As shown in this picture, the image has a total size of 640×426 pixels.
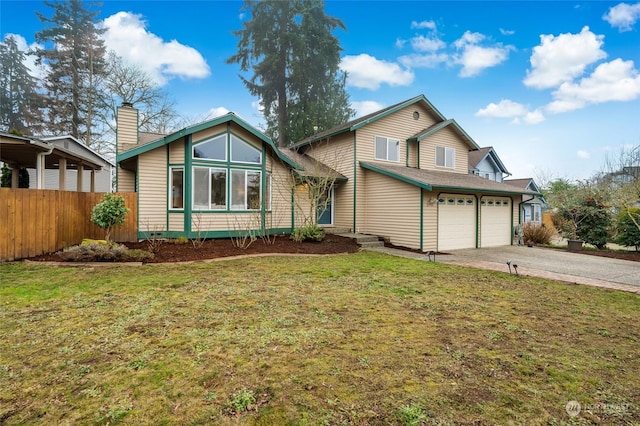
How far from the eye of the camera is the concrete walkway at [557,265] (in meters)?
7.54

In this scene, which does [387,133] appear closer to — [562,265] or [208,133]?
[208,133]

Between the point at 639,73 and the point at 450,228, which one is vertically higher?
the point at 639,73

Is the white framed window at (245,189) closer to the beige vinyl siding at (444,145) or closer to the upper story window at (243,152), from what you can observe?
the upper story window at (243,152)

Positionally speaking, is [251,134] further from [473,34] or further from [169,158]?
[473,34]

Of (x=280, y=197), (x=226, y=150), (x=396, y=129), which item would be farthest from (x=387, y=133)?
(x=226, y=150)

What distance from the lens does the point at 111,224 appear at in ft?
29.6

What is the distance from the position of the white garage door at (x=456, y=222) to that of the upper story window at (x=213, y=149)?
326 inches

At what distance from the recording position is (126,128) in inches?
466

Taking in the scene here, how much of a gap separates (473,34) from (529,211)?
22542 mm

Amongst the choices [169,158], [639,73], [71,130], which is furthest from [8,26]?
[639,73]

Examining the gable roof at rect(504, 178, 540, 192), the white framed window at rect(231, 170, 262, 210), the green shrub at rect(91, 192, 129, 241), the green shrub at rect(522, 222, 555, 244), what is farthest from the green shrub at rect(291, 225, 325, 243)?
the gable roof at rect(504, 178, 540, 192)

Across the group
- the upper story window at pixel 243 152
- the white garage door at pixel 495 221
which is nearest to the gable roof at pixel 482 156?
the white garage door at pixel 495 221

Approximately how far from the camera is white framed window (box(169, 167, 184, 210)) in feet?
36.0

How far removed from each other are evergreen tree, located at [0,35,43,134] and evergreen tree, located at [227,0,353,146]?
1431cm
